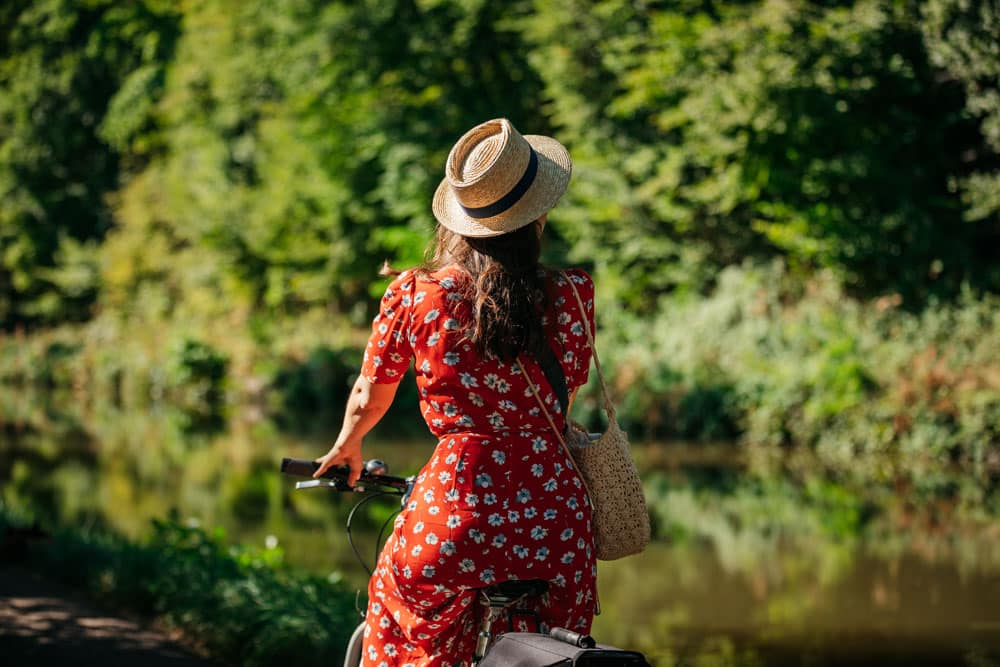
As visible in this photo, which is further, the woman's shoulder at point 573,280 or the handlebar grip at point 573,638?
the woman's shoulder at point 573,280

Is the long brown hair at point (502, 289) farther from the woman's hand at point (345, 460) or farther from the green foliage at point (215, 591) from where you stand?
the green foliage at point (215, 591)

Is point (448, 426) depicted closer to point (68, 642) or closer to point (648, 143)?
point (68, 642)

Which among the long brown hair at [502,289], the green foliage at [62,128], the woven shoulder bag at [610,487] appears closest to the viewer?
the long brown hair at [502,289]

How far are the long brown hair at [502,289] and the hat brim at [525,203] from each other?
1.2 inches

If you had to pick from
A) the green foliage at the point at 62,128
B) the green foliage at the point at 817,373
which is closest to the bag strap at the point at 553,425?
the green foliage at the point at 817,373

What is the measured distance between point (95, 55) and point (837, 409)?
112 ft

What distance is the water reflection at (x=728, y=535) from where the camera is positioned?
7.24 metres

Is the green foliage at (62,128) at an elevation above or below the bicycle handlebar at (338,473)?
below

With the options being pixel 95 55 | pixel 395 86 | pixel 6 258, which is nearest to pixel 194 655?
pixel 395 86

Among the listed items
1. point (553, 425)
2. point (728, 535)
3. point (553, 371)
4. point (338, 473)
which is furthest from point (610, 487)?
point (728, 535)

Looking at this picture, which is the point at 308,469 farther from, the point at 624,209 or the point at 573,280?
the point at 624,209

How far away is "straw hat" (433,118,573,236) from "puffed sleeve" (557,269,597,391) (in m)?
0.20

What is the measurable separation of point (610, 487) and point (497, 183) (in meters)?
0.82

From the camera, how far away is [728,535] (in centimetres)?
1052
